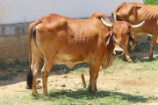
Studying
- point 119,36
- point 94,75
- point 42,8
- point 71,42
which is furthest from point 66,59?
point 42,8

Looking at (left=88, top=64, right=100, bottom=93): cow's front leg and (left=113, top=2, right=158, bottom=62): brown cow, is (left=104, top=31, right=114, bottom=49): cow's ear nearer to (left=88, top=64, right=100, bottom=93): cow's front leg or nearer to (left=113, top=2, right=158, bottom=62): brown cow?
(left=88, top=64, right=100, bottom=93): cow's front leg

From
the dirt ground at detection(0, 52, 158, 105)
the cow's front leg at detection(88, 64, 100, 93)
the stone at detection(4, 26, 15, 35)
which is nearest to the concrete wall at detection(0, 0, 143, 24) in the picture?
the stone at detection(4, 26, 15, 35)

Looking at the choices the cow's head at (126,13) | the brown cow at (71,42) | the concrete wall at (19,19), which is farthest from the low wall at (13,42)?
the cow's head at (126,13)

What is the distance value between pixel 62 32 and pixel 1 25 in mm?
3123

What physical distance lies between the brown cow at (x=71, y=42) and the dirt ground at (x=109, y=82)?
2.77ft

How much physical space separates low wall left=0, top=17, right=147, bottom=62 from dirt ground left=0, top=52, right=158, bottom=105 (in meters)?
0.86

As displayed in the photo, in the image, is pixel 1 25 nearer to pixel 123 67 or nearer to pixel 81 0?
pixel 81 0

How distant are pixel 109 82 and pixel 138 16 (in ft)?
10.9

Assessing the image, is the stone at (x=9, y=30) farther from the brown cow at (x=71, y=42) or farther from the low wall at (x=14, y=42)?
the brown cow at (x=71, y=42)

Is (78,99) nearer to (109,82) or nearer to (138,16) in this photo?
(109,82)

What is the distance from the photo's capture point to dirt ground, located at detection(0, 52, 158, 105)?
5819mm

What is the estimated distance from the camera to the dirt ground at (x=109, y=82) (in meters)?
5.82

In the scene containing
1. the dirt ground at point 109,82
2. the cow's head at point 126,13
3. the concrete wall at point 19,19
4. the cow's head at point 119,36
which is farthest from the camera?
the cow's head at point 126,13

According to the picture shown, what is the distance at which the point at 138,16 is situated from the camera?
8789 millimetres
